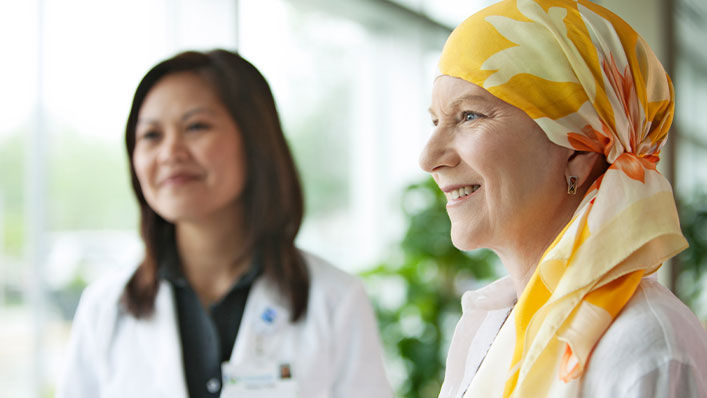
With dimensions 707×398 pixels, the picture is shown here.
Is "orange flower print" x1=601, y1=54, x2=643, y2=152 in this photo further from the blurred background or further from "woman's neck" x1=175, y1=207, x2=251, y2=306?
the blurred background

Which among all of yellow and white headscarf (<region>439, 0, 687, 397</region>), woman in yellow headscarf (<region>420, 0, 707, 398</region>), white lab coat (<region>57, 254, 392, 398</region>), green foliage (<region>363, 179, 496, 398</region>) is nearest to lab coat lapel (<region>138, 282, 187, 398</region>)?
white lab coat (<region>57, 254, 392, 398</region>)

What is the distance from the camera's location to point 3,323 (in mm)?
3119

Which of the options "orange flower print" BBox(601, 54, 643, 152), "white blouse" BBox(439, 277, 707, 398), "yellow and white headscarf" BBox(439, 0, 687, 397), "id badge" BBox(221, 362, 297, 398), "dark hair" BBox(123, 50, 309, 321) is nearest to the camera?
"white blouse" BBox(439, 277, 707, 398)

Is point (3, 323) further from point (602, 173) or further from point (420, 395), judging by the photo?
point (602, 173)

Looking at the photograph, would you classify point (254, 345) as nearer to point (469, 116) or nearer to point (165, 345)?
point (165, 345)

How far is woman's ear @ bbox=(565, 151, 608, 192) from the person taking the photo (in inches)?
45.5

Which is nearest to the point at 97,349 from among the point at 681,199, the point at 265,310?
the point at 265,310

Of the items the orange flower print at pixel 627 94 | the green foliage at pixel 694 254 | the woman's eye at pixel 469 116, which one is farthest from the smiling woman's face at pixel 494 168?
the green foliage at pixel 694 254

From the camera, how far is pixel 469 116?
1221 mm

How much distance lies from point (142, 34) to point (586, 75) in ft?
9.57

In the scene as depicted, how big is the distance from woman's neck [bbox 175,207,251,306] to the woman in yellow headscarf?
101cm

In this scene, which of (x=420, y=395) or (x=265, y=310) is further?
(x=420, y=395)

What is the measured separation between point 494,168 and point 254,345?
110 cm

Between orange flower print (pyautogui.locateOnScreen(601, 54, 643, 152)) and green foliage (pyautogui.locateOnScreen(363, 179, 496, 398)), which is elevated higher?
orange flower print (pyautogui.locateOnScreen(601, 54, 643, 152))
